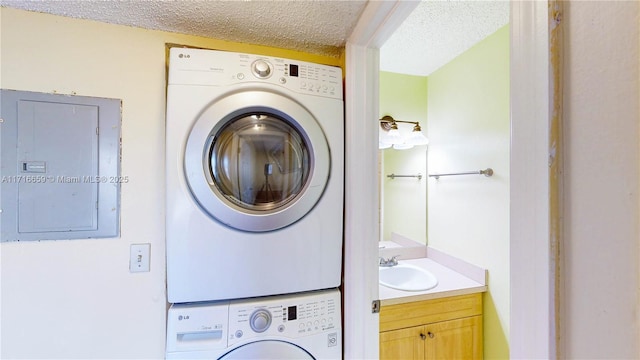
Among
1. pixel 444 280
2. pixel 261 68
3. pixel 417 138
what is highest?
pixel 261 68

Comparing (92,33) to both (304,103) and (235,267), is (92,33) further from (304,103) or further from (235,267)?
(235,267)

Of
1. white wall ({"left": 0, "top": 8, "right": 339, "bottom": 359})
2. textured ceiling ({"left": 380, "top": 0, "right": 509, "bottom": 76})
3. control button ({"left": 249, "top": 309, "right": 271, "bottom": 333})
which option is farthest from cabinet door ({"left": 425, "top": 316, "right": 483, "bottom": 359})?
textured ceiling ({"left": 380, "top": 0, "right": 509, "bottom": 76})

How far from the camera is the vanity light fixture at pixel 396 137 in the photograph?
6.39 ft

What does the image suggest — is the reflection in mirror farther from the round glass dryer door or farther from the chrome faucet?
the round glass dryer door

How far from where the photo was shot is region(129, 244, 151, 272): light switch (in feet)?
3.63

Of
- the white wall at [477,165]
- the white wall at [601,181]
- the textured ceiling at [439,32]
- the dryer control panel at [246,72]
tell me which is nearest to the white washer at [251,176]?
the dryer control panel at [246,72]

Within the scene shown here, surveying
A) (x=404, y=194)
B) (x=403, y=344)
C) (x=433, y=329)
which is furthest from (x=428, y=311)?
(x=404, y=194)

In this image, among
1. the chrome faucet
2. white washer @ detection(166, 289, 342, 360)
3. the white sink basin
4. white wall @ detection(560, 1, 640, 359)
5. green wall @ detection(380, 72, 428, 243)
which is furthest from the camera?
green wall @ detection(380, 72, 428, 243)

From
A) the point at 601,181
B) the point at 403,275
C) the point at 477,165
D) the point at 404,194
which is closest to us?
the point at 601,181

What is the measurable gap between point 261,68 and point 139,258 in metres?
0.94

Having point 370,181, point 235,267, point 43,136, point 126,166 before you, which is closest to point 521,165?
point 370,181

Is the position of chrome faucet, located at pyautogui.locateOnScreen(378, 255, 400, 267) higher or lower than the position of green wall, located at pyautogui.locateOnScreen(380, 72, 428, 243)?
lower

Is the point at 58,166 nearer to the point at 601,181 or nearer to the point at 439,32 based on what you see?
the point at 601,181

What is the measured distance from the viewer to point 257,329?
961 mm
